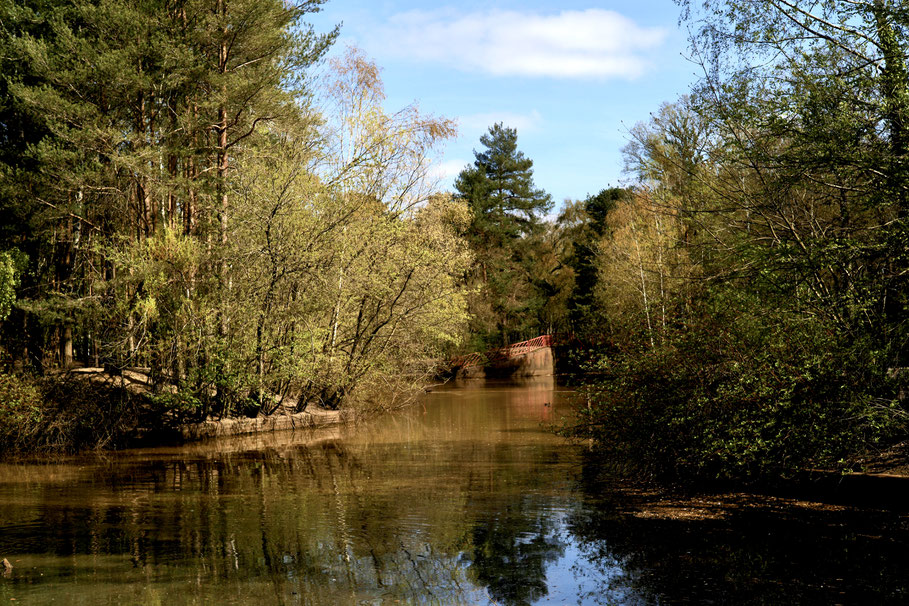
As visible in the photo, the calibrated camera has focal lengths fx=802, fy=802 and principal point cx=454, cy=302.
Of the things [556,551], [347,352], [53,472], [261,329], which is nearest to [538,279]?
[347,352]

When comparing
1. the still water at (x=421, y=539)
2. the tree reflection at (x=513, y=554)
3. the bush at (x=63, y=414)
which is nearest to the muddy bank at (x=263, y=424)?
the bush at (x=63, y=414)

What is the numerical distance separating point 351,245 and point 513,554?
14854 millimetres

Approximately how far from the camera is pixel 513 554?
8633 mm

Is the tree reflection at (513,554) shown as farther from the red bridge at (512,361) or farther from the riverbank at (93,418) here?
the red bridge at (512,361)

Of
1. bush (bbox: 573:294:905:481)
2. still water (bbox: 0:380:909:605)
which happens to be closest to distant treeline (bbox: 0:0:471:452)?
still water (bbox: 0:380:909:605)

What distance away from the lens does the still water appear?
7.32 meters

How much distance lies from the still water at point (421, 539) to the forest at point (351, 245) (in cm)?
129

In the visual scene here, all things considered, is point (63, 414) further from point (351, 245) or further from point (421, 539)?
point (421, 539)

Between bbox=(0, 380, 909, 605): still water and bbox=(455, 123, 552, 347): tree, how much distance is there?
32.2m

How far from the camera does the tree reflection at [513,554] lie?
7445 millimetres

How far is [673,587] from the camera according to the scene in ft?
23.8

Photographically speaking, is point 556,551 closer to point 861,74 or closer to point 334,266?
point 861,74

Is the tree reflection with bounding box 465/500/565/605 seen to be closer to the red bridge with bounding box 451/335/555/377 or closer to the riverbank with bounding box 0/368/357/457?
the riverbank with bounding box 0/368/357/457

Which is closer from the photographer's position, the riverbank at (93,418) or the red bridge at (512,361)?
the riverbank at (93,418)
